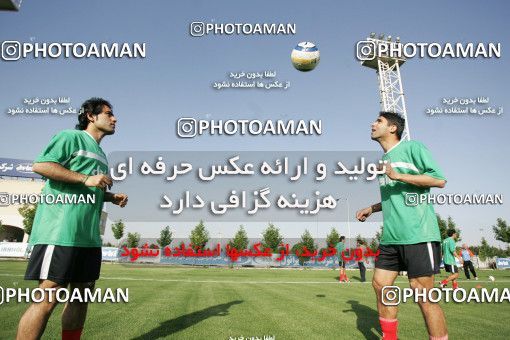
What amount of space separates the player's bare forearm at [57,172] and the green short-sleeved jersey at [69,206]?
6 cm

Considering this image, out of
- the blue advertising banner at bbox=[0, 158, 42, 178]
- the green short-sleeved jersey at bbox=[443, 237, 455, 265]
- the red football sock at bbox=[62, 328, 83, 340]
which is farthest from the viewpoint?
the blue advertising banner at bbox=[0, 158, 42, 178]

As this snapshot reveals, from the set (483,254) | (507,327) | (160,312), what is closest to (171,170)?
(160,312)

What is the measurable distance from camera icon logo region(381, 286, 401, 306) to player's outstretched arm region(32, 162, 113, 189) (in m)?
3.47

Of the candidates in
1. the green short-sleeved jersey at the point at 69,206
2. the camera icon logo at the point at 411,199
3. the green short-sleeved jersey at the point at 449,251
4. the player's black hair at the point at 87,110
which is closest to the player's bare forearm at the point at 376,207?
the camera icon logo at the point at 411,199

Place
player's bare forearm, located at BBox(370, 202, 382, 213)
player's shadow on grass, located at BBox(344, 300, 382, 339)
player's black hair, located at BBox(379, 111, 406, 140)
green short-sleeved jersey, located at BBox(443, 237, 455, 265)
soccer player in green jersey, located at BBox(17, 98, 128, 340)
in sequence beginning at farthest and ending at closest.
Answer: green short-sleeved jersey, located at BBox(443, 237, 455, 265)
player's shadow on grass, located at BBox(344, 300, 382, 339)
player's bare forearm, located at BBox(370, 202, 382, 213)
player's black hair, located at BBox(379, 111, 406, 140)
soccer player in green jersey, located at BBox(17, 98, 128, 340)

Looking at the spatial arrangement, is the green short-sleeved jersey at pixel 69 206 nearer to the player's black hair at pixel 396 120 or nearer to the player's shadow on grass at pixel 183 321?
the player's shadow on grass at pixel 183 321

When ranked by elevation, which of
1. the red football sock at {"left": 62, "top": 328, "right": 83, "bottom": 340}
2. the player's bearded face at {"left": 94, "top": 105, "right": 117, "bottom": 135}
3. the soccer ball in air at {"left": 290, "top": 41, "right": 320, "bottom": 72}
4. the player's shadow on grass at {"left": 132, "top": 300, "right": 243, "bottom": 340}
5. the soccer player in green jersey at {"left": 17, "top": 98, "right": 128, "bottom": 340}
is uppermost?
the soccer ball in air at {"left": 290, "top": 41, "right": 320, "bottom": 72}

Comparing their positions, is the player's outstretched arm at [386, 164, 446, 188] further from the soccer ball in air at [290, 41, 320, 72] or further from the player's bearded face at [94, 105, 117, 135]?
the soccer ball in air at [290, 41, 320, 72]

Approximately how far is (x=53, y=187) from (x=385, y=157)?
403 centimetres

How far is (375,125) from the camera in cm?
454

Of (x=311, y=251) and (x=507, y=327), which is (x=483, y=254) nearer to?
(x=311, y=251)

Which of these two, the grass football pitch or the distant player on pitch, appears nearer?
the grass football pitch

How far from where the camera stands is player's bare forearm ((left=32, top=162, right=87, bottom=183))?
3.23 meters

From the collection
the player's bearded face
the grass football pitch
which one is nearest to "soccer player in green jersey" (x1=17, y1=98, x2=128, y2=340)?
the player's bearded face
